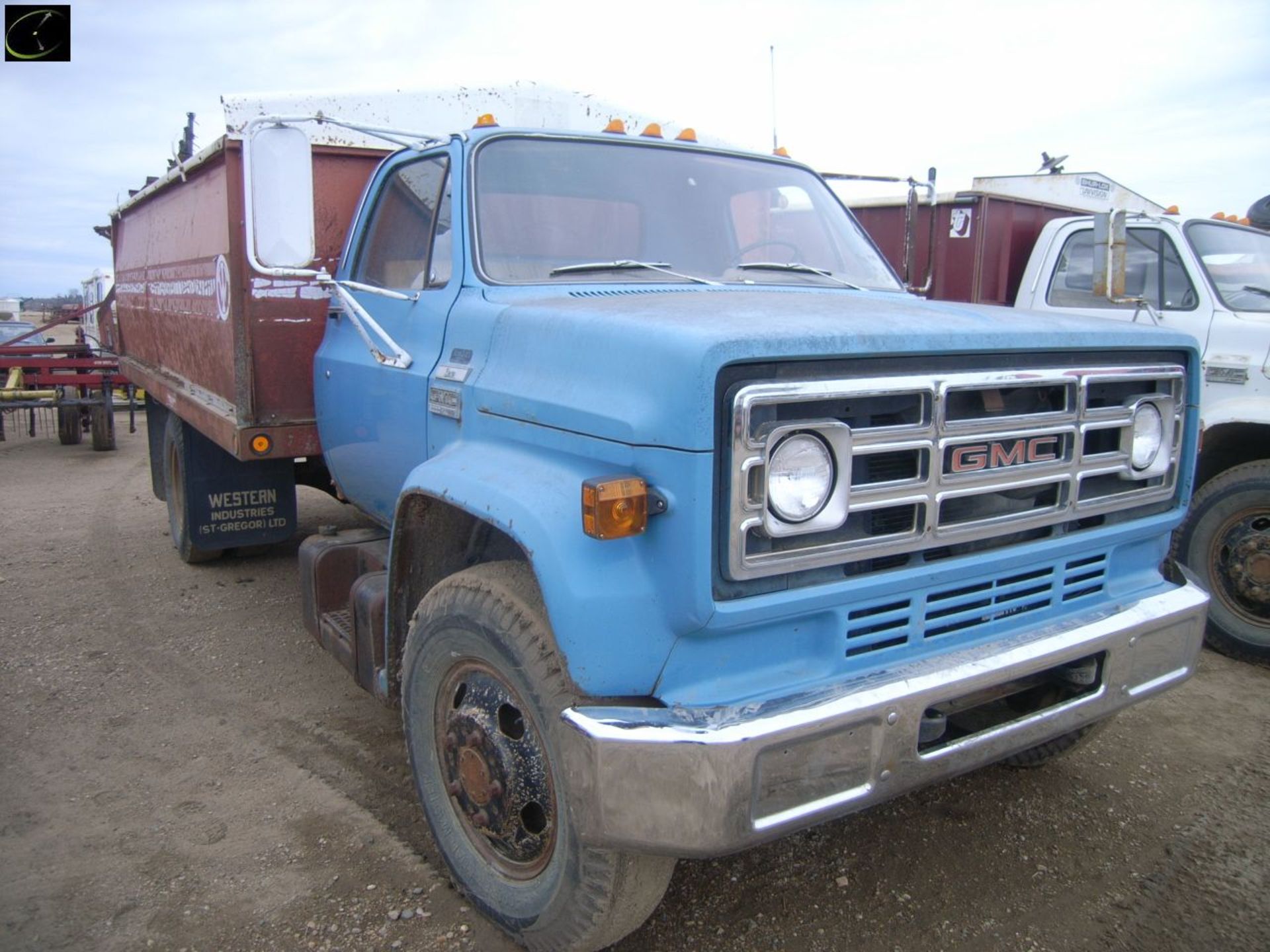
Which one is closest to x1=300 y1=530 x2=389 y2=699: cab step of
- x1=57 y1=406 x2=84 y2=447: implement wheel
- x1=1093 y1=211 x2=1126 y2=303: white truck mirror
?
x1=1093 y1=211 x2=1126 y2=303: white truck mirror

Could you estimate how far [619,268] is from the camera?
3.05 m

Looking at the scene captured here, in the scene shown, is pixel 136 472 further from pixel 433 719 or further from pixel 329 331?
pixel 433 719

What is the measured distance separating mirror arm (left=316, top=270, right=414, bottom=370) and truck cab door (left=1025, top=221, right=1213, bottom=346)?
332cm

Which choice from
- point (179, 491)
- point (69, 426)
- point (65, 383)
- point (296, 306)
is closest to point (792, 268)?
point (296, 306)

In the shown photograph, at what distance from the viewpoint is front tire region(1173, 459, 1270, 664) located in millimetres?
4762

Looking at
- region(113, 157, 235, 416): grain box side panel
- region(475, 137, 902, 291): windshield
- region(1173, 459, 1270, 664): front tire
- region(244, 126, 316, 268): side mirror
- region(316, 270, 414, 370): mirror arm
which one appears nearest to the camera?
region(244, 126, 316, 268): side mirror

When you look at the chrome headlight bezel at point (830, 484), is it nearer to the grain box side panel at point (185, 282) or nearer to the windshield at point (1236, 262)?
the grain box side panel at point (185, 282)

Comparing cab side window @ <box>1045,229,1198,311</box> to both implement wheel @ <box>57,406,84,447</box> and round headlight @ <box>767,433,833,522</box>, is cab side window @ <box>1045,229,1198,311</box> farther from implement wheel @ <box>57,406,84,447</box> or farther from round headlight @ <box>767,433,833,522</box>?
implement wheel @ <box>57,406,84,447</box>

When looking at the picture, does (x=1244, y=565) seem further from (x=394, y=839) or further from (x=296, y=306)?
(x=296, y=306)

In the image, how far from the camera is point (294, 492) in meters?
5.84

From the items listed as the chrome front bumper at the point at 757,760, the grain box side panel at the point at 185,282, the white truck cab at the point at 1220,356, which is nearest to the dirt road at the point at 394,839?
the white truck cab at the point at 1220,356

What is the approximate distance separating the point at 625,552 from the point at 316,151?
9.68 feet

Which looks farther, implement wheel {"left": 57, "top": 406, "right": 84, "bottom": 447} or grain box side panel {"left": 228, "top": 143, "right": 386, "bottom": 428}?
implement wheel {"left": 57, "top": 406, "right": 84, "bottom": 447}

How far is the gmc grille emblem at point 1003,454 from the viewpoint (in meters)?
2.30
